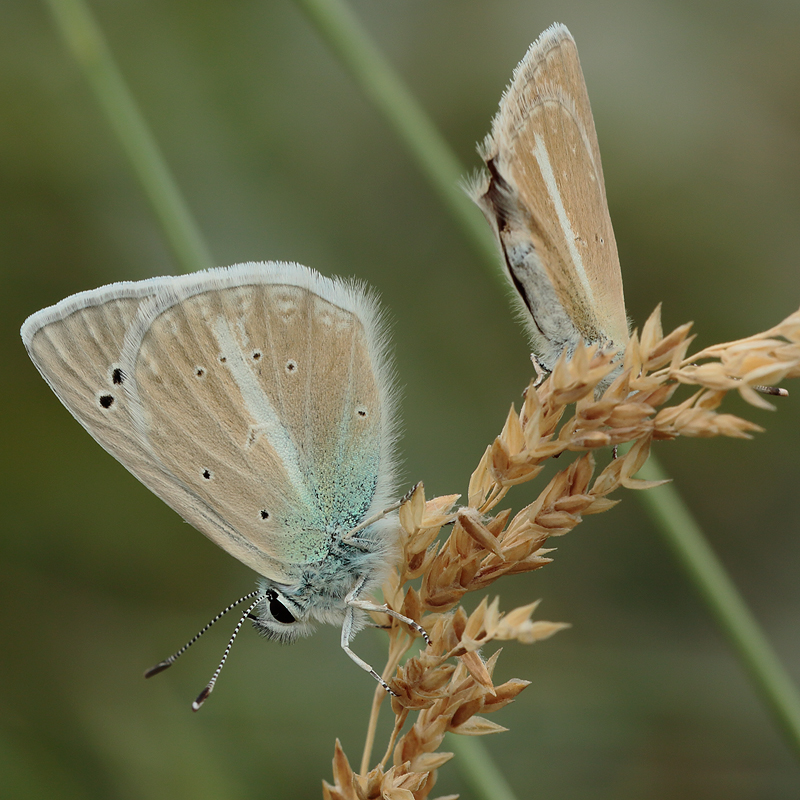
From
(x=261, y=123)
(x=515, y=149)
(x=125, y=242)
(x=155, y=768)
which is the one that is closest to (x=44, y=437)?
(x=125, y=242)

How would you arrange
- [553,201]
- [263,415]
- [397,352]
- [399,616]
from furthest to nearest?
1. [397,352]
2. [263,415]
3. [553,201]
4. [399,616]

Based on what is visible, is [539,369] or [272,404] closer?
[539,369]

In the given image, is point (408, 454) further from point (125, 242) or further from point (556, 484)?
point (556, 484)

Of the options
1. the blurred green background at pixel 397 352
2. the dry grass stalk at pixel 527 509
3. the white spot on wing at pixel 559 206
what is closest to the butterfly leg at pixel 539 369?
the white spot on wing at pixel 559 206

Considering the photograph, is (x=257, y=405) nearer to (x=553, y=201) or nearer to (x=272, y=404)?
(x=272, y=404)

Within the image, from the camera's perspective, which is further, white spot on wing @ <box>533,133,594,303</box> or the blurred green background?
the blurred green background

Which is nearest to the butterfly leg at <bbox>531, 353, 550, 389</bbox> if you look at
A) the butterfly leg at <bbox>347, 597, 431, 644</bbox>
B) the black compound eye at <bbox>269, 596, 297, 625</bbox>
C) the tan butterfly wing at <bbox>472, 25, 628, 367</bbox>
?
the tan butterfly wing at <bbox>472, 25, 628, 367</bbox>

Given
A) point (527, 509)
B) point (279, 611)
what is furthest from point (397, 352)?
point (527, 509)

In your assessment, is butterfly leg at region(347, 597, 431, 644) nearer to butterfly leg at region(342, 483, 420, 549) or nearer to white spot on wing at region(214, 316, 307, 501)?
butterfly leg at region(342, 483, 420, 549)
